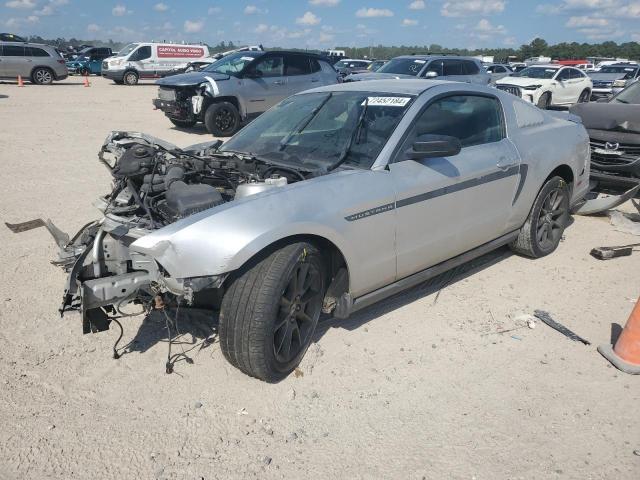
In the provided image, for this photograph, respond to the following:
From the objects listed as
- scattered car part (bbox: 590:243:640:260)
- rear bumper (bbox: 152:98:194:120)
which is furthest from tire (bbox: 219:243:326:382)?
rear bumper (bbox: 152:98:194:120)

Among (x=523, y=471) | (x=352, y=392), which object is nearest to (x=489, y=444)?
(x=523, y=471)

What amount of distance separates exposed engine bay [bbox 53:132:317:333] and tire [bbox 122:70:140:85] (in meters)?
24.2

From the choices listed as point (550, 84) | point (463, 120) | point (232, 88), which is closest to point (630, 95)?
point (463, 120)

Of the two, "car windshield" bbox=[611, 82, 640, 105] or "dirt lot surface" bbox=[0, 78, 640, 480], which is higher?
"car windshield" bbox=[611, 82, 640, 105]

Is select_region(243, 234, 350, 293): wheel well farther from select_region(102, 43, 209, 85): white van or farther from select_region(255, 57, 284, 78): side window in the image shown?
select_region(102, 43, 209, 85): white van

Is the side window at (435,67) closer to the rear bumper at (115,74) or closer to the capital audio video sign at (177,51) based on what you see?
the capital audio video sign at (177,51)

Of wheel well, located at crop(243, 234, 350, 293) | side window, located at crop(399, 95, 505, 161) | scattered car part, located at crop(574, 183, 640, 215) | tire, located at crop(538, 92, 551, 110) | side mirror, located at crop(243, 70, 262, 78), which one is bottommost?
scattered car part, located at crop(574, 183, 640, 215)

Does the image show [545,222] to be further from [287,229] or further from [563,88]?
[563,88]

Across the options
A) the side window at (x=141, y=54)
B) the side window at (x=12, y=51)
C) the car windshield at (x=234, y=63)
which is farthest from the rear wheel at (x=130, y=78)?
the car windshield at (x=234, y=63)

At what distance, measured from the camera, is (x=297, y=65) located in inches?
519

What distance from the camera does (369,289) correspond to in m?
3.48

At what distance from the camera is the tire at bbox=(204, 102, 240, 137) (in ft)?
38.5

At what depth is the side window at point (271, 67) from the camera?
41.4 feet

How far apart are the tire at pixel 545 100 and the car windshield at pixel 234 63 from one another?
1054 centimetres
